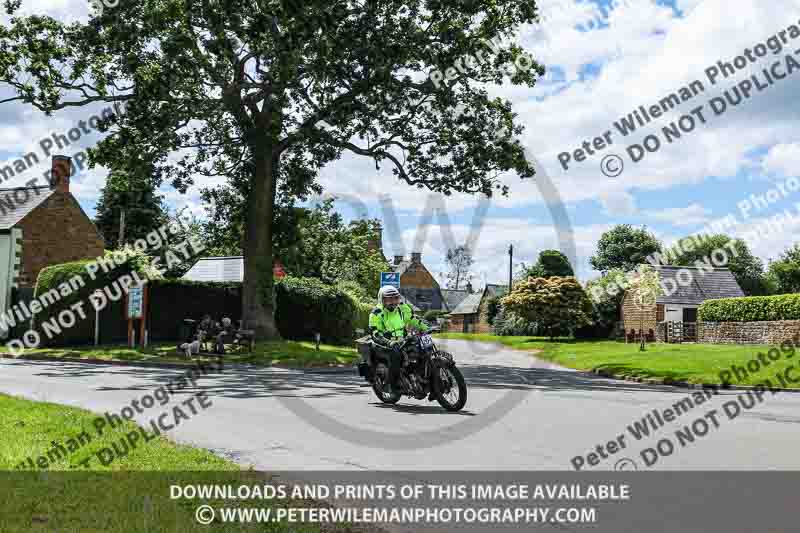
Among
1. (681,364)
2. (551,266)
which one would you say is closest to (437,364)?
(681,364)

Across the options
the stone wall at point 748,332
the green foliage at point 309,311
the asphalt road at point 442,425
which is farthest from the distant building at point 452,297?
the asphalt road at point 442,425

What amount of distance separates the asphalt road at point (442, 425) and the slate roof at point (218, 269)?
27.2 m

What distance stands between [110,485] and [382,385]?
279 inches

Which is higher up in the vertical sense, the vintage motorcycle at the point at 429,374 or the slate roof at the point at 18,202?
the slate roof at the point at 18,202

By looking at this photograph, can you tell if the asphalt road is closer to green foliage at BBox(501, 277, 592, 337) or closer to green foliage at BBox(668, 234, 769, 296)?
green foliage at BBox(501, 277, 592, 337)

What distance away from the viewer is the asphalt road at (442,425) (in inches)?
322

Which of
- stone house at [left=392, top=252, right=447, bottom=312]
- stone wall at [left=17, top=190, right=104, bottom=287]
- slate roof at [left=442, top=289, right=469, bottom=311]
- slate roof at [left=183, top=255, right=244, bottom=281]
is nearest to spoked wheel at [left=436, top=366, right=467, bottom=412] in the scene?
stone wall at [left=17, top=190, right=104, bottom=287]

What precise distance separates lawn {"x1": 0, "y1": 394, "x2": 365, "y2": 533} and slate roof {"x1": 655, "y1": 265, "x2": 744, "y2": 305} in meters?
49.8

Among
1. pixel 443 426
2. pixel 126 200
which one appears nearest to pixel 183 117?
pixel 443 426

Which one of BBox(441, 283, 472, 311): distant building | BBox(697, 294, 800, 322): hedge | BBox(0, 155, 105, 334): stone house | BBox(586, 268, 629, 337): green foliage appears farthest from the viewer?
BBox(441, 283, 472, 311): distant building

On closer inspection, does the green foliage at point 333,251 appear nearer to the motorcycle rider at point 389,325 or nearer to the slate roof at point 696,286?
the motorcycle rider at point 389,325

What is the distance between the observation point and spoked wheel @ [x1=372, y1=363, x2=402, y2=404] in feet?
42.4

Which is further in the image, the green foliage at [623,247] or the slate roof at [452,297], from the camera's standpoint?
the slate roof at [452,297]

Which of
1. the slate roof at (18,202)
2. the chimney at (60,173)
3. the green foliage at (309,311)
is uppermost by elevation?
the chimney at (60,173)
